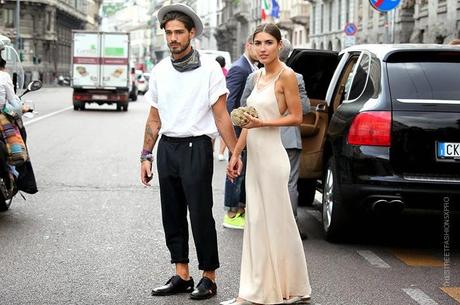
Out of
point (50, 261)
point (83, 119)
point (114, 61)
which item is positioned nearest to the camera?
point (50, 261)

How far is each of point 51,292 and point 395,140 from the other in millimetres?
2831

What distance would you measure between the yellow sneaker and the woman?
3.10 meters

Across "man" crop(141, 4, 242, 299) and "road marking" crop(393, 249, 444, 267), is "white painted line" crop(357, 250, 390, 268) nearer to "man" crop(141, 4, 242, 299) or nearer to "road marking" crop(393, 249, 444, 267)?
"road marking" crop(393, 249, 444, 267)

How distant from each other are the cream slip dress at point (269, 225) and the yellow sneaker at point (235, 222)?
3104 mm

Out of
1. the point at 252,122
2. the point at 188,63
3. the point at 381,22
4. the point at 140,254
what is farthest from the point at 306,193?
the point at 381,22

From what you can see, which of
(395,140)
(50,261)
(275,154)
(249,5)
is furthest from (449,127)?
(249,5)

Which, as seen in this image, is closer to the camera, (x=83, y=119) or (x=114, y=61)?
(x=83, y=119)

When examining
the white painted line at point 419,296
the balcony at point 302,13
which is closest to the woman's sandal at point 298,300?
the white painted line at point 419,296

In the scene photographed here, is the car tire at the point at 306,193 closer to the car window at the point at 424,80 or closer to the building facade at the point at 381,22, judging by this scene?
the car window at the point at 424,80

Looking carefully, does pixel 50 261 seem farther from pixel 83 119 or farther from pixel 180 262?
pixel 83 119

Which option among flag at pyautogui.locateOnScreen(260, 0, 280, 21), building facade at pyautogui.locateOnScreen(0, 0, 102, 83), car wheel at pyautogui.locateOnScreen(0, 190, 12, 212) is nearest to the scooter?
car wheel at pyautogui.locateOnScreen(0, 190, 12, 212)

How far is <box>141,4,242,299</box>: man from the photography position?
18.2 feet

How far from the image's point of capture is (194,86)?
555 cm

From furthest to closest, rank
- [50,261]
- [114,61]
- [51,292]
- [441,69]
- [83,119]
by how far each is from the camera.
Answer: [114,61] → [83,119] → [441,69] → [50,261] → [51,292]
